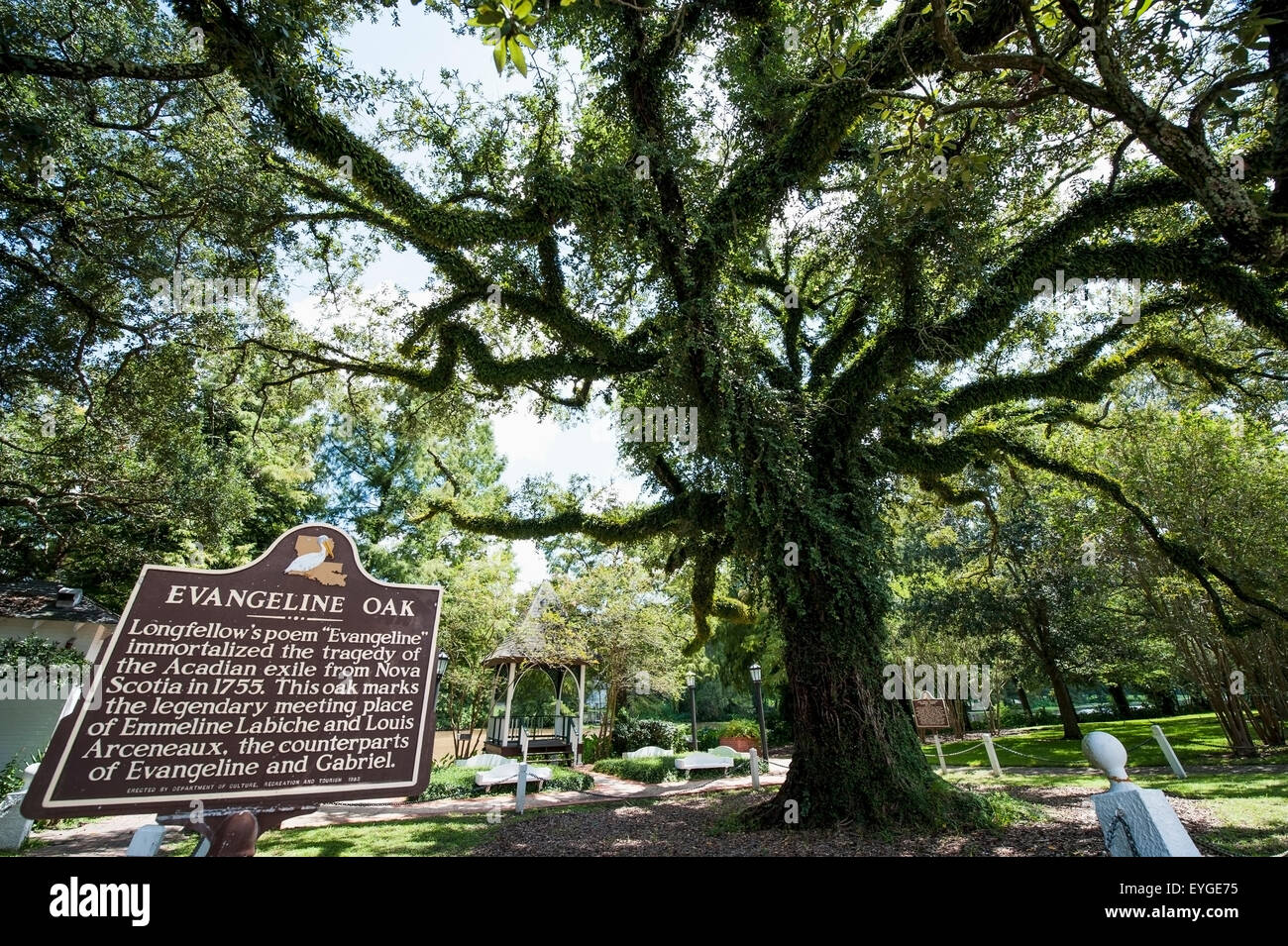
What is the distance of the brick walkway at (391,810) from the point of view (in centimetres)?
855

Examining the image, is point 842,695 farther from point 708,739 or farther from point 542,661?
point 708,739

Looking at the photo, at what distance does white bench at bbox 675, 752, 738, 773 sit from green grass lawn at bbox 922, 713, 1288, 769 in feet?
17.3

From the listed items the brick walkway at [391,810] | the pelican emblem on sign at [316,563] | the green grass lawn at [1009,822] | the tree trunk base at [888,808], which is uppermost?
the pelican emblem on sign at [316,563]

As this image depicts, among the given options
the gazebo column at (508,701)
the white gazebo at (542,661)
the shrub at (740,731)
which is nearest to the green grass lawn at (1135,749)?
the shrub at (740,731)

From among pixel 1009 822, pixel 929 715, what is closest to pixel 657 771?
pixel 929 715

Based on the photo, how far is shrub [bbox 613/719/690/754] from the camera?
21.0 metres

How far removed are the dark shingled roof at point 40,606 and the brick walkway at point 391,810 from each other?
396cm

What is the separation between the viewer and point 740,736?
21.8 meters

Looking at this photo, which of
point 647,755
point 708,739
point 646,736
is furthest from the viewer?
point 708,739

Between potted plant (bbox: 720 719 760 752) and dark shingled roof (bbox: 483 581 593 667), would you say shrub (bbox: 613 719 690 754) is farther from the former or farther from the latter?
dark shingled roof (bbox: 483 581 593 667)

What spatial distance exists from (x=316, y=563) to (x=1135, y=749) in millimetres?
20578

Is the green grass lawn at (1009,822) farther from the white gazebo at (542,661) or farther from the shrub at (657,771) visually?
the white gazebo at (542,661)

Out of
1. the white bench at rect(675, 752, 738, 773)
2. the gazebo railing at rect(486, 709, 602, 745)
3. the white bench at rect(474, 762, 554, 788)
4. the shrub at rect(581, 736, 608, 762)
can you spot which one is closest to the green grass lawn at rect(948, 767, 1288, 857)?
the white bench at rect(675, 752, 738, 773)

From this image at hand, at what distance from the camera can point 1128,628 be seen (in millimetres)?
20656
